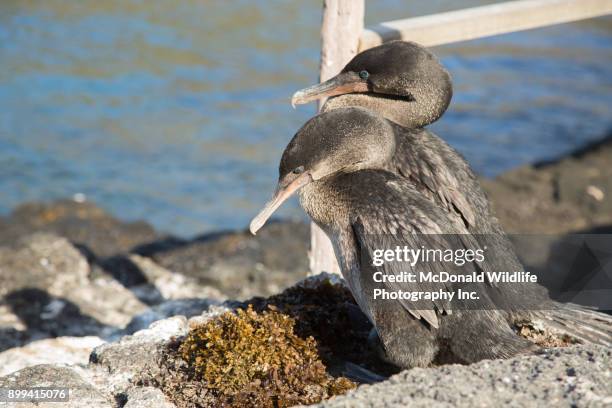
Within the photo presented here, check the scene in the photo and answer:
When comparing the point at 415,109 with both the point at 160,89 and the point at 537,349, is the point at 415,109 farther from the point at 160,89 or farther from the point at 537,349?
the point at 160,89

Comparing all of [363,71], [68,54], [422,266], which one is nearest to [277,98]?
[68,54]

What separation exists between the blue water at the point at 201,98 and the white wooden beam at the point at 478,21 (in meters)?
4.42

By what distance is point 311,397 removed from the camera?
3.97 m

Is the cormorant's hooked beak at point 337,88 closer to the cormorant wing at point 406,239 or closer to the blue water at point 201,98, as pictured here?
the cormorant wing at point 406,239

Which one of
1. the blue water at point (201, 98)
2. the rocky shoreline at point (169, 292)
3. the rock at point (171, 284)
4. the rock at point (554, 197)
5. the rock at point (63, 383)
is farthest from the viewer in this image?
the blue water at point (201, 98)

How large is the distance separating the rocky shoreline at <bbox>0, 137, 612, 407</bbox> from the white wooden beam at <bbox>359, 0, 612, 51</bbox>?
2051 mm

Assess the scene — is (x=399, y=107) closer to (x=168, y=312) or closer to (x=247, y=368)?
(x=247, y=368)

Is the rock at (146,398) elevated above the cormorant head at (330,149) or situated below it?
below

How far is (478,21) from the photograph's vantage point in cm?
664

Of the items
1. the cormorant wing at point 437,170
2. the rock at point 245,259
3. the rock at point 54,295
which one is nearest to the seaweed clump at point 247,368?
the cormorant wing at point 437,170

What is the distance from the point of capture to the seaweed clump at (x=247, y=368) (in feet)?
13.0

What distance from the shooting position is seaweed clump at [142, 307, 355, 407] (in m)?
3.97

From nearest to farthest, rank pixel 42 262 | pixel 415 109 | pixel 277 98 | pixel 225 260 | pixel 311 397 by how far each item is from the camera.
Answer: pixel 311 397 < pixel 415 109 < pixel 42 262 < pixel 225 260 < pixel 277 98

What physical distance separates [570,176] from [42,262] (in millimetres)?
6116
